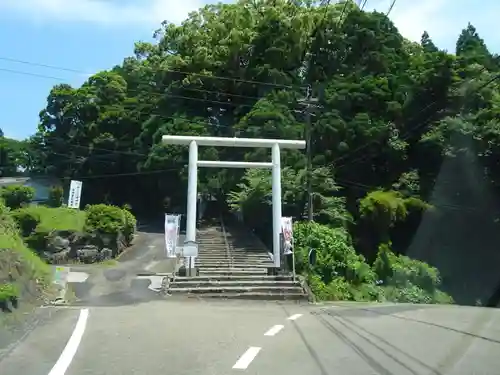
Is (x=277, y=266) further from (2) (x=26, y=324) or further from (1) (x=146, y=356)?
(1) (x=146, y=356)

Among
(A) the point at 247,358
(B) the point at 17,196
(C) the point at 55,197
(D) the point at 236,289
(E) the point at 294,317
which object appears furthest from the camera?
(C) the point at 55,197

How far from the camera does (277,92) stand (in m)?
44.7

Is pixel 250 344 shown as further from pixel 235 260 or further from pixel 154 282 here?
pixel 235 260

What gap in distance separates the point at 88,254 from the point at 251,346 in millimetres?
28859

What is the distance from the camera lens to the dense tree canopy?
36.2m

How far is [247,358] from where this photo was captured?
8336 millimetres

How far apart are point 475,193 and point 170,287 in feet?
66.4

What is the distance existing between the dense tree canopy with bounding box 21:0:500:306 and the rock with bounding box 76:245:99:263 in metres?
9.04

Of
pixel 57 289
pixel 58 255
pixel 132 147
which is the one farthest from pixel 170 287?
pixel 132 147

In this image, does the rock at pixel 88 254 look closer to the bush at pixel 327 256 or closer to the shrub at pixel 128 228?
the shrub at pixel 128 228

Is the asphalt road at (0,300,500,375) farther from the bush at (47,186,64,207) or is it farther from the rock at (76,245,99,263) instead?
the bush at (47,186,64,207)

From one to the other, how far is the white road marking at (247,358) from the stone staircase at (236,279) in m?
13.9

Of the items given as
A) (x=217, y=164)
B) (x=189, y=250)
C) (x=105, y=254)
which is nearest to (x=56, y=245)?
(x=105, y=254)

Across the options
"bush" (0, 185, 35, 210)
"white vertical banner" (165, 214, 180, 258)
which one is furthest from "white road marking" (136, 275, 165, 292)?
"bush" (0, 185, 35, 210)
